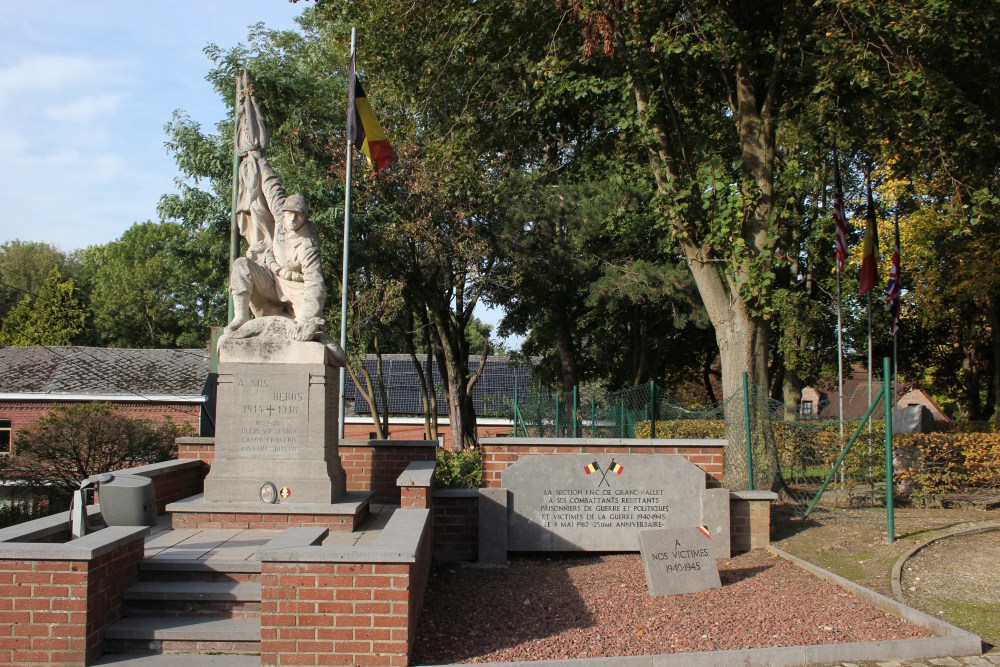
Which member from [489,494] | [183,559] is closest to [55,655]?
[183,559]

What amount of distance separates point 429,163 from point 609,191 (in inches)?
377

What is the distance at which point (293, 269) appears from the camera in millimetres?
9586

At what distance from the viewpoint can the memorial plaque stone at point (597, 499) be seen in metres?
9.29

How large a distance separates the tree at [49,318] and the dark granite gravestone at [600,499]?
48.8 meters

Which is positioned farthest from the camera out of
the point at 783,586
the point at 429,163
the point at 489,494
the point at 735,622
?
the point at 429,163

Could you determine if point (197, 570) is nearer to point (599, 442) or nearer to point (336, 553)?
point (336, 553)

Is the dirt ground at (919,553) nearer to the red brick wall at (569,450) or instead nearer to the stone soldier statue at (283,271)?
the red brick wall at (569,450)

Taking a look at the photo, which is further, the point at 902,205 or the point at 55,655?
the point at 902,205

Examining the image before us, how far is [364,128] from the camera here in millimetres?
14867

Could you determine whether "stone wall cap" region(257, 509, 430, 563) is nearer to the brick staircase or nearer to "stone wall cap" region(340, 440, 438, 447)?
the brick staircase

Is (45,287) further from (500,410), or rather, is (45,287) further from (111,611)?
(111,611)

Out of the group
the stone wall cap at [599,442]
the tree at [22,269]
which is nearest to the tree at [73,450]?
the stone wall cap at [599,442]

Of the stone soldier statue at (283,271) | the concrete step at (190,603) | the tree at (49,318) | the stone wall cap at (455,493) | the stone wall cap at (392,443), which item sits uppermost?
the tree at (49,318)

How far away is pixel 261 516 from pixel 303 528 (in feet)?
7.87
